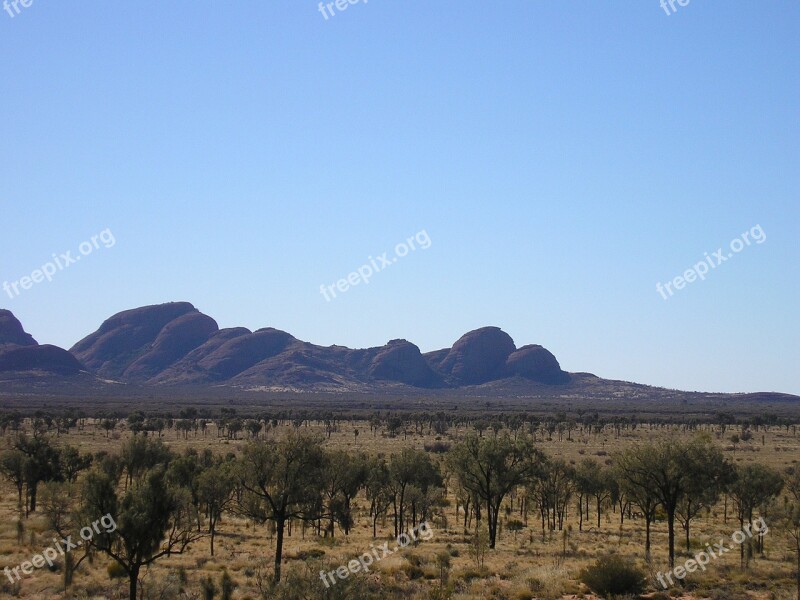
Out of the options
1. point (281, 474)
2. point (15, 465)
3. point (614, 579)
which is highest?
point (281, 474)

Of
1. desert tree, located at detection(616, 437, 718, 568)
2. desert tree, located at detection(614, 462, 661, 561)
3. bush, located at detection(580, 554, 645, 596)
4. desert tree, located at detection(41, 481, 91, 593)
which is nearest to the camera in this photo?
bush, located at detection(580, 554, 645, 596)

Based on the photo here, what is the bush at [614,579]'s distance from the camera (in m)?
25.8

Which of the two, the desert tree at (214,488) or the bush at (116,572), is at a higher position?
the desert tree at (214,488)

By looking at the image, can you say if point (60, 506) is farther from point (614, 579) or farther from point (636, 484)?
point (636, 484)

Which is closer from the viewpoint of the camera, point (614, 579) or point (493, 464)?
point (614, 579)

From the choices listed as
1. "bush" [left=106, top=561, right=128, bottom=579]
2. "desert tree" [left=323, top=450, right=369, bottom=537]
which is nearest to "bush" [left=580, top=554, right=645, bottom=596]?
"desert tree" [left=323, top=450, right=369, bottom=537]

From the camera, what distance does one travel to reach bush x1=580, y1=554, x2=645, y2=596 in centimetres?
2580

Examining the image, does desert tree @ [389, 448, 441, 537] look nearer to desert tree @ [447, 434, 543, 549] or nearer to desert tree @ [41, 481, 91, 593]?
desert tree @ [447, 434, 543, 549]

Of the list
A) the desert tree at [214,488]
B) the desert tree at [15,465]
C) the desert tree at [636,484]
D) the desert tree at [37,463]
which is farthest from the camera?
the desert tree at [15,465]

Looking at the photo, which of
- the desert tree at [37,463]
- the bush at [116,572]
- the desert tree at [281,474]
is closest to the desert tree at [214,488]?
the desert tree at [281,474]

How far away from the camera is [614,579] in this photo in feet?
84.6

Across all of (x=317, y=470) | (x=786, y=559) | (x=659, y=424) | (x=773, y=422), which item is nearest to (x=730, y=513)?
(x=786, y=559)

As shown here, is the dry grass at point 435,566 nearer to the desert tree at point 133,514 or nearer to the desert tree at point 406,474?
the desert tree at point 133,514

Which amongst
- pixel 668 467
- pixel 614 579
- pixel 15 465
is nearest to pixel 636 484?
pixel 668 467
